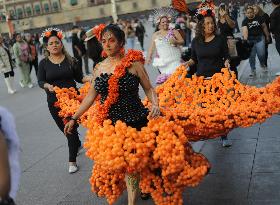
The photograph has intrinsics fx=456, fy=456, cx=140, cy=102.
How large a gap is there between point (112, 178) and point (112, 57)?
1115 mm

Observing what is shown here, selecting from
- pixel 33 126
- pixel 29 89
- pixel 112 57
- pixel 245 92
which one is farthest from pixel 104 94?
pixel 29 89

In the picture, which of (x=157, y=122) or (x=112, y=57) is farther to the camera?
(x=112, y=57)

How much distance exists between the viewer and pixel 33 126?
29.3 feet

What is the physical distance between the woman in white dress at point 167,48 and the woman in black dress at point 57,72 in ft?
7.70

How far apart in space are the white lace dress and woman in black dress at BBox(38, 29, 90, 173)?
2454 mm

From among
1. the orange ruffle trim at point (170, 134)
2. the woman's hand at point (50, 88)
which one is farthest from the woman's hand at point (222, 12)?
the woman's hand at point (50, 88)

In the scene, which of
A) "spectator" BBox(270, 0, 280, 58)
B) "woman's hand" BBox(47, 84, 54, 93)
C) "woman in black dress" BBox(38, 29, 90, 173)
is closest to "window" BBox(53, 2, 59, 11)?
"spectator" BBox(270, 0, 280, 58)

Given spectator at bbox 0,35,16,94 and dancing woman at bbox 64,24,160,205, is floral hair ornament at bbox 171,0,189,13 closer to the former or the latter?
dancing woman at bbox 64,24,160,205

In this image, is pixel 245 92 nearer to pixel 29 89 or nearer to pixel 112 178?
pixel 112 178

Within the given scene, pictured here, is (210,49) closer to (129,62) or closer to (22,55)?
(129,62)

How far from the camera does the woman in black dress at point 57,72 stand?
584 cm

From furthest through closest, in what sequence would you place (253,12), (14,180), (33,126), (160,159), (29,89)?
(29,89) < (253,12) < (33,126) < (160,159) < (14,180)

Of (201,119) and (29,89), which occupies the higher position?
(201,119)

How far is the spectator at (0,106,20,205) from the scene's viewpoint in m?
2.13
